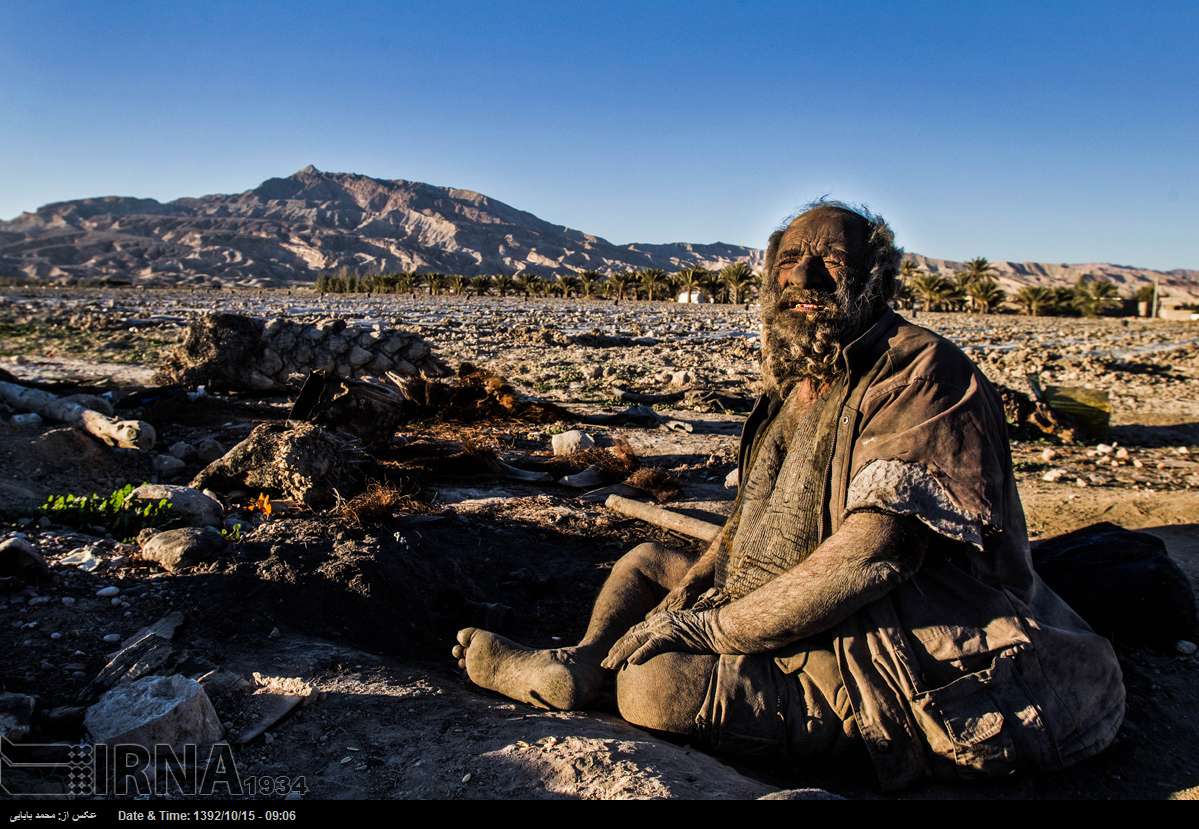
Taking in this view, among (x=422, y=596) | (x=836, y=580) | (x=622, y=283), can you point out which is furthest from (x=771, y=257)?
(x=622, y=283)

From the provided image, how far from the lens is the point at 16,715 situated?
2.51 meters

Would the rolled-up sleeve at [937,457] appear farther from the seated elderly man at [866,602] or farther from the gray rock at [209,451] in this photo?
the gray rock at [209,451]

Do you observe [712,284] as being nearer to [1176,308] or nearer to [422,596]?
[1176,308]

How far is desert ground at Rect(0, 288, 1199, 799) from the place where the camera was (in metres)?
2.52

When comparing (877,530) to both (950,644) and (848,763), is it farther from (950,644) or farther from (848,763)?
(848,763)

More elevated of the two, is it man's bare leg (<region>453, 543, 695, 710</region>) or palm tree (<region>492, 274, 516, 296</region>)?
palm tree (<region>492, 274, 516, 296</region>)

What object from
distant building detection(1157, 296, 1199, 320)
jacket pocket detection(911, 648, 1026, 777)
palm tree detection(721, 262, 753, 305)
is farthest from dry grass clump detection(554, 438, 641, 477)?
palm tree detection(721, 262, 753, 305)

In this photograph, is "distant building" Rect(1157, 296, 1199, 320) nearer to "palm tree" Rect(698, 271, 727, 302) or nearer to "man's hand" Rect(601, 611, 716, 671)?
"palm tree" Rect(698, 271, 727, 302)

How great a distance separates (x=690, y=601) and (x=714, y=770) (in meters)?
0.84

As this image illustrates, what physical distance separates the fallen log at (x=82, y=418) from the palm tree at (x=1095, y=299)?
196 ft

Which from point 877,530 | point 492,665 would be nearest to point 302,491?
point 492,665

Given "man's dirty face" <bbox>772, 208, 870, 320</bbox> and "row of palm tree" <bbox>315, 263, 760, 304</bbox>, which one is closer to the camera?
"man's dirty face" <bbox>772, 208, 870, 320</bbox>

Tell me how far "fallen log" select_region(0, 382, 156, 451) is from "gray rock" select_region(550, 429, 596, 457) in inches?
147

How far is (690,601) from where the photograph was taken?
3277 millimetres
